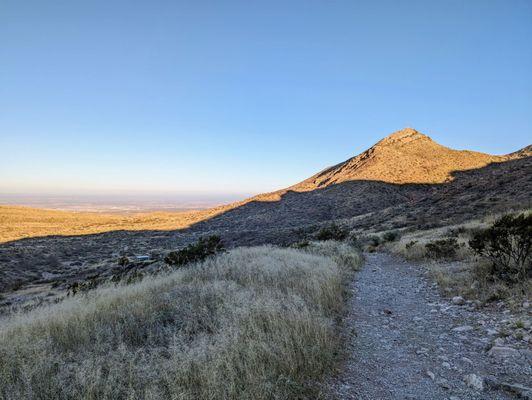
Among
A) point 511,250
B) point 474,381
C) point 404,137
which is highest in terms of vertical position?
point 404,137

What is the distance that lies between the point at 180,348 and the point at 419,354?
3.23 m

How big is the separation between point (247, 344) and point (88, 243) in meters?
43.3

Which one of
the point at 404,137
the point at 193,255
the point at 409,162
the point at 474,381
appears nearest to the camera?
the point at 474,381

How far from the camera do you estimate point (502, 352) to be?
3852mm

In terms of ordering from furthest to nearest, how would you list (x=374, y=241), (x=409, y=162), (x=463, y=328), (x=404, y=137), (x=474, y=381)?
1. (x=404, y=137)
2. (x=409, y=162)
3. (x=374, y=241)
4. (x=463, y=328)
5. (x=474, y=381)

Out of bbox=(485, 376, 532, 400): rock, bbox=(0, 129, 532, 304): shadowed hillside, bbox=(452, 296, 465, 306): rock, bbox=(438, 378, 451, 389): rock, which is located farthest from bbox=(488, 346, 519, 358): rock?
bbox=(0, 129, 532, 304): shadowed hillside

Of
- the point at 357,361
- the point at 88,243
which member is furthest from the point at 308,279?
the point at 88,243

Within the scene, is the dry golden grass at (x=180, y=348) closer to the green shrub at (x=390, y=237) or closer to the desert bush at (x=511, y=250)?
the desert bush at (x=511, y=250)

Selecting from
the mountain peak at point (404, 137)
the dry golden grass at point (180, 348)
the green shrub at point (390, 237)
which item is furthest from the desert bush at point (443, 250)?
the mountain peak at point (404, 137)

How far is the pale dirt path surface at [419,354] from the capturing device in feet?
10.7

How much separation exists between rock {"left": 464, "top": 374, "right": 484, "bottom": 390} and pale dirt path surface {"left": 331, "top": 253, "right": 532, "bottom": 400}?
4 centimetres

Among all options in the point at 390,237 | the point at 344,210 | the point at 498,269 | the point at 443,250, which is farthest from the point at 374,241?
the point at 344,210

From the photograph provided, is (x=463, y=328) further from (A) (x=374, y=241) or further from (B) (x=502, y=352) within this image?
(A) (x=374, y=241)

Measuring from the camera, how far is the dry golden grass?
3.10m
